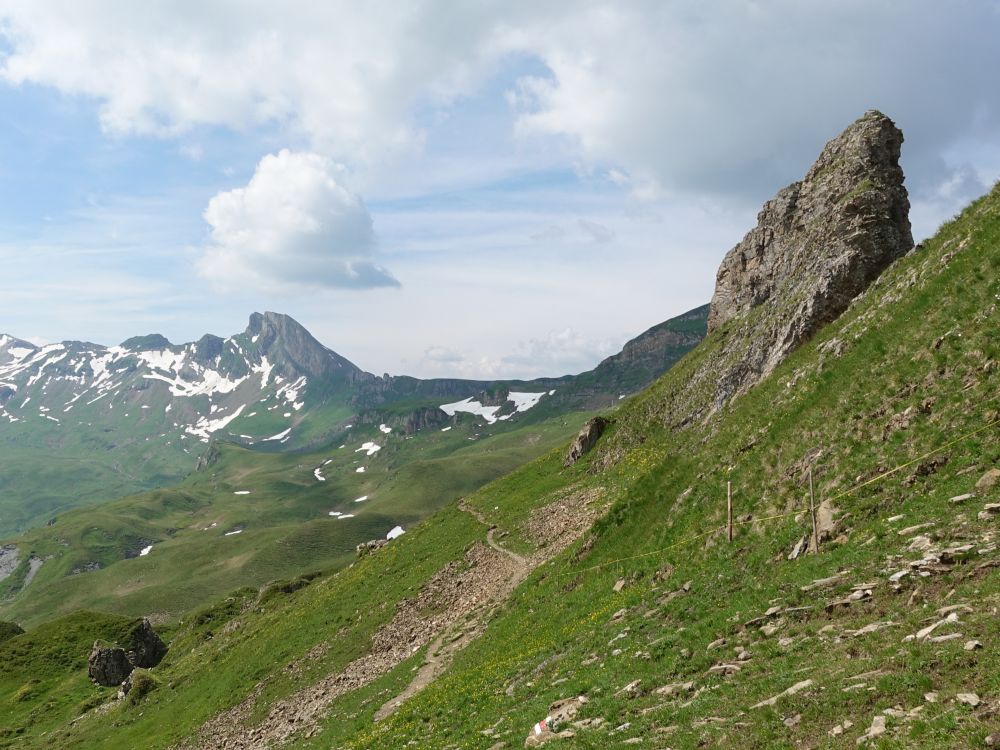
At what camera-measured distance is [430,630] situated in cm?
4462

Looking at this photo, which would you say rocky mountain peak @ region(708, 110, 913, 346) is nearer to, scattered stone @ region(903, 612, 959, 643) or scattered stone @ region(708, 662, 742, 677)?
scattered stone @ region(708, 662, 742, 677)

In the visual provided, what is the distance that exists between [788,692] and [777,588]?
7.56m

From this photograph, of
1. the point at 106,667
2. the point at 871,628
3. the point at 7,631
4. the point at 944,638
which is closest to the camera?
the point at 944,638

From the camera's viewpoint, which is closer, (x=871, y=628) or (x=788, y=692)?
(x=788, y=692)

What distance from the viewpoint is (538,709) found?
20516 mm

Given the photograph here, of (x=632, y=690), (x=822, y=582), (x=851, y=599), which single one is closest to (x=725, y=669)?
(x=632, y=690)

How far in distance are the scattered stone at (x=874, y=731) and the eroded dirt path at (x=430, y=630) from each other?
25942mm

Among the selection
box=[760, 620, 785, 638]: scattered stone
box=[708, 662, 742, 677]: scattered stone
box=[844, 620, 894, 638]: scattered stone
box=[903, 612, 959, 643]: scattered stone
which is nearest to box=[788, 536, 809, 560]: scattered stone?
box=[760, 620, 785, 638]: scattered stone

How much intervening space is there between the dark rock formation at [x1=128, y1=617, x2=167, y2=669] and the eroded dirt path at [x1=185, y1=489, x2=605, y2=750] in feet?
177

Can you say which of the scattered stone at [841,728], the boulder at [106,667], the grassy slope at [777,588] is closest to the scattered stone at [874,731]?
the grassy slope at [777,588]

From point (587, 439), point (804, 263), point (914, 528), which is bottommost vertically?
point (914, 528)

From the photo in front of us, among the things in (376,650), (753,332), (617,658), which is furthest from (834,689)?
(753,332)

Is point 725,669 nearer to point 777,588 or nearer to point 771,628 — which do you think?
point 771,628

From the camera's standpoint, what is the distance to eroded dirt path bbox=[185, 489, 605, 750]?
3878 cm
